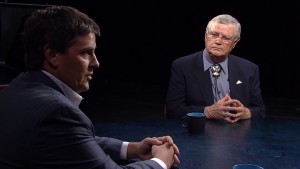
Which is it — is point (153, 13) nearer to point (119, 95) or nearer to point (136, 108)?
point (119, 95)

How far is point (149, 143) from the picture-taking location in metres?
1.67

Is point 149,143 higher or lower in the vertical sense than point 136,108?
higher

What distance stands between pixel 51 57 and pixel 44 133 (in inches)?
10.3

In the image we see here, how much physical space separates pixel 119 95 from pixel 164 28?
5.31 ft

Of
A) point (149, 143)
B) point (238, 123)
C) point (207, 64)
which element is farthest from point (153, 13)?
point (149, 143)

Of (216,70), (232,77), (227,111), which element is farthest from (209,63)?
(227,111)

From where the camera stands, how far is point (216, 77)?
2.88 m

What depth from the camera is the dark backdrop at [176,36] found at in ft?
24.6

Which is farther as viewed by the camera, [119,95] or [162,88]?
[162,88]

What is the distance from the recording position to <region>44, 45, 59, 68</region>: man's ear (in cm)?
130

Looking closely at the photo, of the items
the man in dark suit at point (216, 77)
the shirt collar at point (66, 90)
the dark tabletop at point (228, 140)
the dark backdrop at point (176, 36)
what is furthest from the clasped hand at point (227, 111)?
the dark backdrop at point (176, 36)

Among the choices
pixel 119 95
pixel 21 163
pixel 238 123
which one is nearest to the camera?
pixel 21 163

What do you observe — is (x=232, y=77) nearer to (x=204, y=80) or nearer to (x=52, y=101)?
(x=204, y=80)

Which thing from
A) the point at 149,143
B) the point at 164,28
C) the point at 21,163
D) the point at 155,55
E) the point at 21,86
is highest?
the point at 21,86
